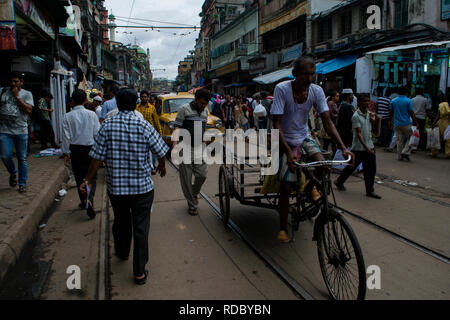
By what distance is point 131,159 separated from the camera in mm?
3363

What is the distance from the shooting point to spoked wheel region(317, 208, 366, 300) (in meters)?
2.77

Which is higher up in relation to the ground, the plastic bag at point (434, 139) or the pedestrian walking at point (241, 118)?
the pedestrian walking at point (241, 118)

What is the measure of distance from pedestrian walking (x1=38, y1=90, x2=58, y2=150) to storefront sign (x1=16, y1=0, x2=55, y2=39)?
6.55ft

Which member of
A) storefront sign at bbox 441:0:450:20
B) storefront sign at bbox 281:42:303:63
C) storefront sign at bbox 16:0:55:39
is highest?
storefront sign at bbox 281:42:303:63

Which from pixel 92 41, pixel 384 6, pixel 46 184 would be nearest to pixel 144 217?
pixel 46 184

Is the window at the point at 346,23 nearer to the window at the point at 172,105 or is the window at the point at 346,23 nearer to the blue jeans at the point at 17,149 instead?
the window at the point at 172,105

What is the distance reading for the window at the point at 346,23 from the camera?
1828 cm

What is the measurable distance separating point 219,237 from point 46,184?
3.93 meters

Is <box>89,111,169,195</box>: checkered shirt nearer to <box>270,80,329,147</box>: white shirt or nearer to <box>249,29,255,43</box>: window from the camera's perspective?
<box>270,80,329,147</box>: white shirt

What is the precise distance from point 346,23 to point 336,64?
469 centimetres

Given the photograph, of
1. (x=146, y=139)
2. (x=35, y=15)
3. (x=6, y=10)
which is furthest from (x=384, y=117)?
(x=35, y=15)

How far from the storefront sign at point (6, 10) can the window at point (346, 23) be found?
15.8 m

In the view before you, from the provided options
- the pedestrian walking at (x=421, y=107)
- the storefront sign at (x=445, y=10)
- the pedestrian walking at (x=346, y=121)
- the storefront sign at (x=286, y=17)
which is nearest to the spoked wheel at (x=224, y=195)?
the pedestrian walking at (x=346, y=121)

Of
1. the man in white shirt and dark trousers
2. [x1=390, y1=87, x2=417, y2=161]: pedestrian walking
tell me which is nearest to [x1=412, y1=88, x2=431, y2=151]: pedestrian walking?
[x1=390, y1=87, x2=417, y2=161]: pedestrian walking
